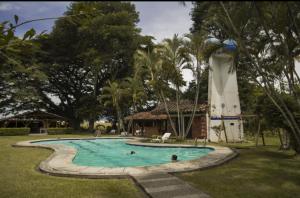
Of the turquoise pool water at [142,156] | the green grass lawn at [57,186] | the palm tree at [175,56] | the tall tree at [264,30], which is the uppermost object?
the palm tree at [175,56]

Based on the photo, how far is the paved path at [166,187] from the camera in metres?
6.64

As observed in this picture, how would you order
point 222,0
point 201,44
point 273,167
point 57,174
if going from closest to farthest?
point 222,0 < point 57,174 < point 273,167 < point 201,44

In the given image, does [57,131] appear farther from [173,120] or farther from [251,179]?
[251,179]

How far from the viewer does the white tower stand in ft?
75.2

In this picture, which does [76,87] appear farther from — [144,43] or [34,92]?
[144,43]

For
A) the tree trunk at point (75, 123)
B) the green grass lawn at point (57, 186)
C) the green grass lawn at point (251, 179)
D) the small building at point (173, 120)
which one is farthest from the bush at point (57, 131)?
the green grass lawn at point (251, 179)

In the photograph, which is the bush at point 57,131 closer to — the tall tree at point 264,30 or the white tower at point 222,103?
the white tower at point 222,103

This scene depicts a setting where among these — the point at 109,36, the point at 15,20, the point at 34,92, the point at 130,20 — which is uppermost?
the point at 130,20

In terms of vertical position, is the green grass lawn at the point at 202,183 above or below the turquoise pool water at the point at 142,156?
above

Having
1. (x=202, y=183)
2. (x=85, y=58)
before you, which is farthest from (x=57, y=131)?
(x=202, y=183)

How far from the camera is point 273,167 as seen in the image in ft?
33.2

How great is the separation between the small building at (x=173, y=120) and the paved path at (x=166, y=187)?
15791 mm

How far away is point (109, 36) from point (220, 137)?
24680 mm

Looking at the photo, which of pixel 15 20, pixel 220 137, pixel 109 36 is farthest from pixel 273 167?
pixel 109 36
